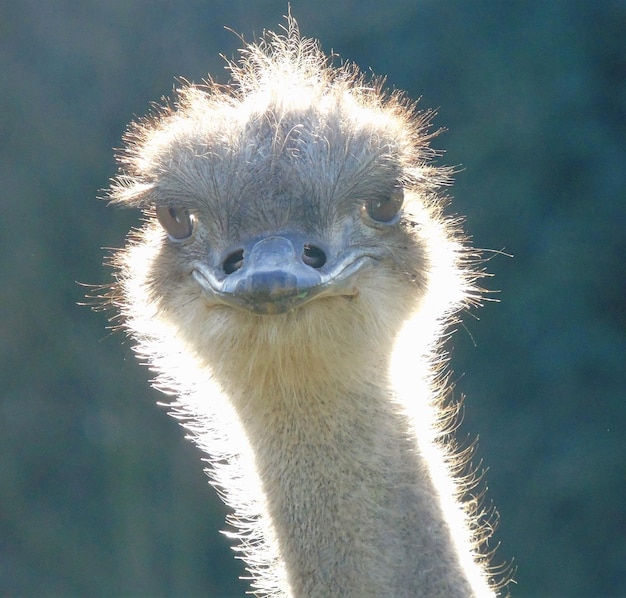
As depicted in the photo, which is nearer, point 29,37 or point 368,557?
point 368,557

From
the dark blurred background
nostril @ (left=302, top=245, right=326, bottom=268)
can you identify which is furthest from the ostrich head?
the dark blurred background

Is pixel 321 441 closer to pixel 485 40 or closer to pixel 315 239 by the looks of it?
pixel 315 239

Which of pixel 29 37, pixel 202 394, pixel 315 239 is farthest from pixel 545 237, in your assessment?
pixel 315 239

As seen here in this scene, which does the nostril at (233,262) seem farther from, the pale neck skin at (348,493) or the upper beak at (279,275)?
the pale neck skin at (348,493)

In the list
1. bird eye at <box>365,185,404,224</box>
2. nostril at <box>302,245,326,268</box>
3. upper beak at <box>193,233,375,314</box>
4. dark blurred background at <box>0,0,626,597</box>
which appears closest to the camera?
upper beak at <box>193,233,375,314</box>

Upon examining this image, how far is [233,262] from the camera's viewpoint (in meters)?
2.03

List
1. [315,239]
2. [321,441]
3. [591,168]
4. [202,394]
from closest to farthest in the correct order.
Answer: [315,239], [321,441], [202,394], [591,168]

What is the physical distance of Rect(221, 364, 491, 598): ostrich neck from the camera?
2.04m

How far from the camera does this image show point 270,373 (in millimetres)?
2166

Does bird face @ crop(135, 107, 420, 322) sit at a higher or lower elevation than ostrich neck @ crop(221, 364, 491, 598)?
higher

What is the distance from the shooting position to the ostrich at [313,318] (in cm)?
204

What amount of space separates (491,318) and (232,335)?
3411 millimetres

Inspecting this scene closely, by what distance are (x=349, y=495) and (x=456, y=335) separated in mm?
3347

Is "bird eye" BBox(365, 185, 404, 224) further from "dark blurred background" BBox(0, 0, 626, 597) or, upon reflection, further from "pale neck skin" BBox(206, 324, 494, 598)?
"dark blurred background" BBox(0, 0, 626, 597)
